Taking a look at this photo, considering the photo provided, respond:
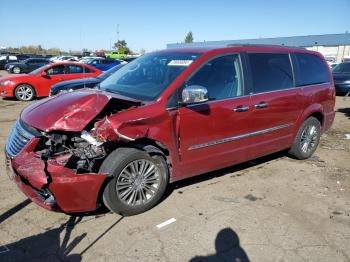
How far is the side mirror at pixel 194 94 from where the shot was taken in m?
3.73

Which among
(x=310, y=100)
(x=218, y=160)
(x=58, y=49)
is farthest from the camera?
(x=58, y=49)

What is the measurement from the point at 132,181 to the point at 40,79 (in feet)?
33.6

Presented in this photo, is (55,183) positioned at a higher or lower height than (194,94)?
lower

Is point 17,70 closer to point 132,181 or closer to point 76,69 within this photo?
point 76,69

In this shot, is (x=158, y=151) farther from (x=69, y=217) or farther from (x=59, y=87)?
(x=59, y=87)

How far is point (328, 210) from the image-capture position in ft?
13.4

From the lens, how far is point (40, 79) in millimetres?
12562

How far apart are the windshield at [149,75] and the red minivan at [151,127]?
0.02m

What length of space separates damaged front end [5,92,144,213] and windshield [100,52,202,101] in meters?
0.54

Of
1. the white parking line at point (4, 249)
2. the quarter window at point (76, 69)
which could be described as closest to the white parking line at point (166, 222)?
the white parking line at point (4, 249)

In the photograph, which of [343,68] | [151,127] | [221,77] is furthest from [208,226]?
[343,68]

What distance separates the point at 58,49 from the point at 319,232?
94.3 meters

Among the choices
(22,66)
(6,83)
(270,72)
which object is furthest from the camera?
(22,66)

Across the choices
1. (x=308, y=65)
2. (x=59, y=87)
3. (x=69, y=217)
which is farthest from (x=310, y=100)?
(x=59, y=87)
